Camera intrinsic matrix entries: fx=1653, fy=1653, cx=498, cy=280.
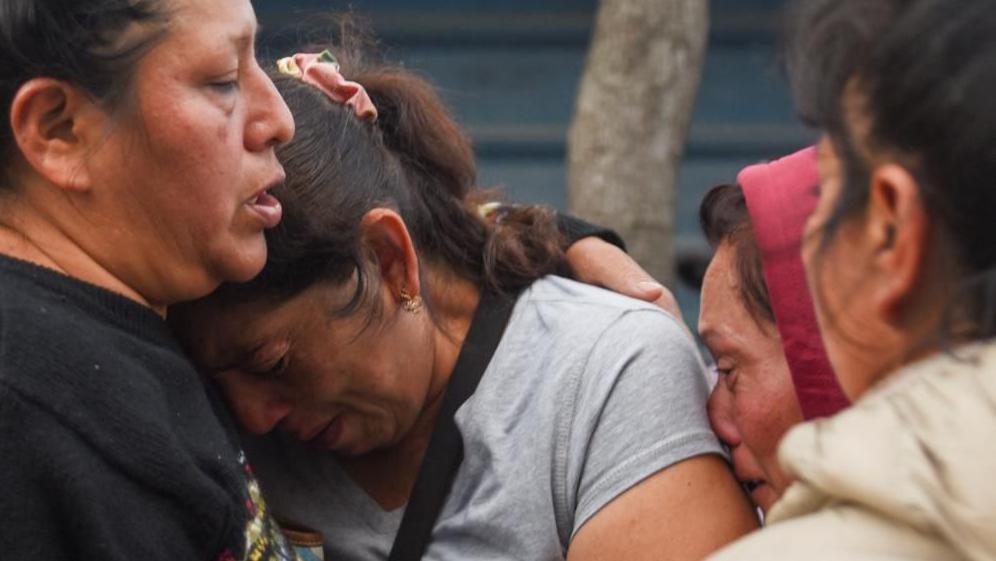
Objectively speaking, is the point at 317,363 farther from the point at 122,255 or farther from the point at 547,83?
the point at 547,83

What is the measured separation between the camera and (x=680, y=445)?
2.30 m

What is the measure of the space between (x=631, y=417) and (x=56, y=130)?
88 centimetres

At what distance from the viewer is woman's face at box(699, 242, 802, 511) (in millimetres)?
2299

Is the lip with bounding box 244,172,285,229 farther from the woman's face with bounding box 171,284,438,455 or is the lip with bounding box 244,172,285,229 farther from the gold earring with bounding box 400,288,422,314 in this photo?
the gold earring with bounding box 400,288,422,314

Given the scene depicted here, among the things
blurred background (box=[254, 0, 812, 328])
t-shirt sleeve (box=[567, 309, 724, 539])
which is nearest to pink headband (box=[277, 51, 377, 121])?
t-shirt sleeve (box=[567, 309, 724, 539])

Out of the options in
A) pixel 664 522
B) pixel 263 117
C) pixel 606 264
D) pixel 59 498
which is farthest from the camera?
pixel 606 264

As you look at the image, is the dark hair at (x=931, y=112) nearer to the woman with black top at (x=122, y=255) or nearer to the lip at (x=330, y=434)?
the woman with black top at (x=122, y=255)

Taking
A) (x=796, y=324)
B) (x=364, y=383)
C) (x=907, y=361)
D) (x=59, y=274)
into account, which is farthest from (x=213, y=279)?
(x=907, y=361)

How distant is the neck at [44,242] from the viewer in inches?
76.5

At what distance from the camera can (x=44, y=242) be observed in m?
1.95

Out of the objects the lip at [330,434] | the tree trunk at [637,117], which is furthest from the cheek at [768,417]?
the tree trunk at [637,117]

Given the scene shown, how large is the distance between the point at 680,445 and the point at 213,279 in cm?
69

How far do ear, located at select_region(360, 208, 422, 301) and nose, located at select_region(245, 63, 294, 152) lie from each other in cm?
32

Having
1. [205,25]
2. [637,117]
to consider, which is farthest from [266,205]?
[637,117]
